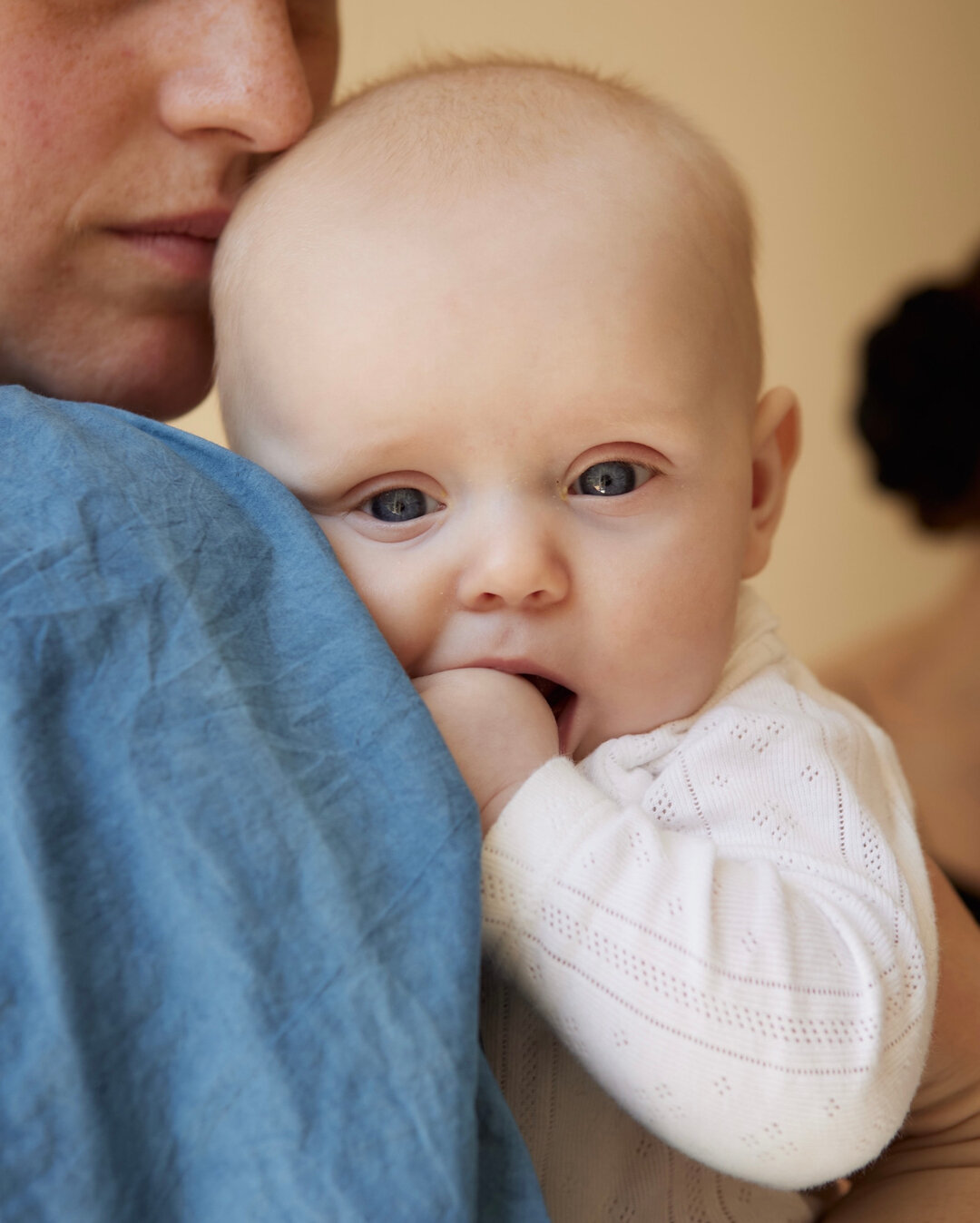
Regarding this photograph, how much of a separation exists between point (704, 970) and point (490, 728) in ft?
0.65

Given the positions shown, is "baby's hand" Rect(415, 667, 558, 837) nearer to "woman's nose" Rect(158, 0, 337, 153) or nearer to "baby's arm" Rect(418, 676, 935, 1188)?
"baby's arm" Rect(418, 676, 935, 1188)

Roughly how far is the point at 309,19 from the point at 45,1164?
115 cm

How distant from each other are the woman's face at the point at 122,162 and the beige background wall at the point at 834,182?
111 inches

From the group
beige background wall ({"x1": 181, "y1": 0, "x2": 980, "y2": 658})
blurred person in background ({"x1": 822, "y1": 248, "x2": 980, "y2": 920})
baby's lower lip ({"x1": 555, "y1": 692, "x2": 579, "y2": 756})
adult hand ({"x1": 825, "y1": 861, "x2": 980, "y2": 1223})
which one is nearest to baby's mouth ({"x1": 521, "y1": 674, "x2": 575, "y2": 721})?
baby's lower lip ({"x1": 555, "y1": 692, "x2": 579, "y2": 756})

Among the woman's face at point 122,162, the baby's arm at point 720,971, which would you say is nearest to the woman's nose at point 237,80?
the woman's face at point 122,162

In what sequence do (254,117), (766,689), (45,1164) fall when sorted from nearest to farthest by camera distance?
(45,1164), (766,689), (254,117)

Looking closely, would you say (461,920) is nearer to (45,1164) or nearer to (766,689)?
(45,1164)

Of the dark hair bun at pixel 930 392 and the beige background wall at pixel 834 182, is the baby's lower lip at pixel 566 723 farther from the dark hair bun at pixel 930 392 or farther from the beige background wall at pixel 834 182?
the beige background wall at pixel 834 182

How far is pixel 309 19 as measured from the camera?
47.8 inches

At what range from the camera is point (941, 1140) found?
984mm

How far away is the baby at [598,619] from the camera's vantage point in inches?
24.9

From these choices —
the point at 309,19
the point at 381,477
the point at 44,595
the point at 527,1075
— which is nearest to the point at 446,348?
the point at 381,477

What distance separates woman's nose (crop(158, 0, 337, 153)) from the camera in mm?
995

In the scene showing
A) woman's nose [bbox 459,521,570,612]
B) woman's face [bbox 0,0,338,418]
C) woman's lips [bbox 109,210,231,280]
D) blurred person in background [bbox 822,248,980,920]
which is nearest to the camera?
woman's nose [bbox 459,521,570,612]
